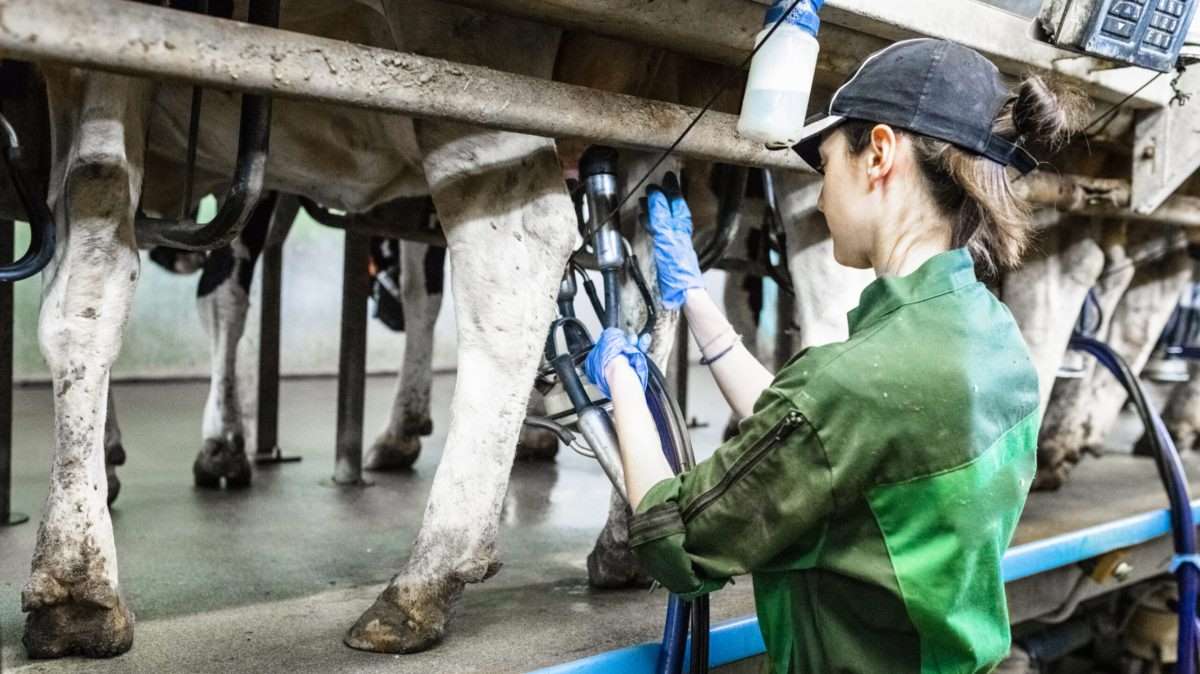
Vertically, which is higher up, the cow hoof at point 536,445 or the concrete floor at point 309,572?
the concrete floor at point 309,572

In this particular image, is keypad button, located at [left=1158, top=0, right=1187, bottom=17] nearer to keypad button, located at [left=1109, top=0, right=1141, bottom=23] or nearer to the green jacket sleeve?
keypad button, located at [left=1109, top=0, right=1141, bottom=23]

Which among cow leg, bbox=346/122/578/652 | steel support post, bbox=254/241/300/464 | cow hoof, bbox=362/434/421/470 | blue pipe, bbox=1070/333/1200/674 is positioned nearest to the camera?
cow leg, bbox=346/122/578/652

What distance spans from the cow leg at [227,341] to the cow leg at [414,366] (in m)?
0.58

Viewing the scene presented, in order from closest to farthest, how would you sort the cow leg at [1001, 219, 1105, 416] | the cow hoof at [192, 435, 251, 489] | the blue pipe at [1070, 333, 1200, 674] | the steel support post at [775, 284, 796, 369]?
the blue pipe at [1070, 333, 1200, 674] → the cow hoof at [192, 435, 251, 489] → the cow leg at [1001, 219, 1105, 416] → the steel support post at [775, 284, 796, 369]

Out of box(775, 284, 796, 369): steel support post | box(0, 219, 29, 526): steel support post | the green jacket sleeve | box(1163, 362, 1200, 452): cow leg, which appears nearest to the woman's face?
the green jacket sleeve

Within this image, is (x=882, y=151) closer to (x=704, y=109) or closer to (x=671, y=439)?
(x=704, y=109)

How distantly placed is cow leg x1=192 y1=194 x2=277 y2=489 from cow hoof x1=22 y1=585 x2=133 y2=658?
1.75 meters

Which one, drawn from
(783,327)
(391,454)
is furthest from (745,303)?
(391,454)

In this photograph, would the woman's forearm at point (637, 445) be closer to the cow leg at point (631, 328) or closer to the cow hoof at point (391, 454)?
the cow leg at point (631, 328)

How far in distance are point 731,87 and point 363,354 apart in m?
1.87

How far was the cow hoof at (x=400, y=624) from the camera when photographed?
1899 millimetres

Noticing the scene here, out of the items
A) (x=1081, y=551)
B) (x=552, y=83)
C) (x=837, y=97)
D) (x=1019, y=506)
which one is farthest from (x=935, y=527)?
(x=1081, y=551)

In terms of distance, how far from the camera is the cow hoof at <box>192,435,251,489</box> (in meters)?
3.49

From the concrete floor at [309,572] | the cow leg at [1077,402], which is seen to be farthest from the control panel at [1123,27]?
the cow leg at [1077,402]
